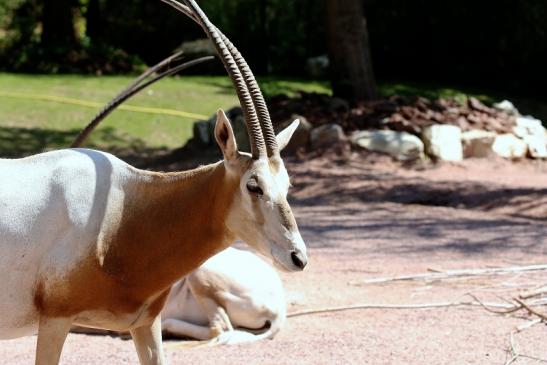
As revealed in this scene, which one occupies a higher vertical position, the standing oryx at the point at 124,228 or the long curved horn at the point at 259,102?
the long curved horn at the point at 259,102

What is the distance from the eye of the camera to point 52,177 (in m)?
4.53

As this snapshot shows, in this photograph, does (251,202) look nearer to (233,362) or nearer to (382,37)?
(233,362)

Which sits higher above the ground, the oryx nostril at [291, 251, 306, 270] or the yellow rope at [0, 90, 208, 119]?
the oryx nostril at [291, 251, 306, 270]

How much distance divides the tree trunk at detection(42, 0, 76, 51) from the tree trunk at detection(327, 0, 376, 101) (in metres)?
9.84

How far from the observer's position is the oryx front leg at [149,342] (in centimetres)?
477

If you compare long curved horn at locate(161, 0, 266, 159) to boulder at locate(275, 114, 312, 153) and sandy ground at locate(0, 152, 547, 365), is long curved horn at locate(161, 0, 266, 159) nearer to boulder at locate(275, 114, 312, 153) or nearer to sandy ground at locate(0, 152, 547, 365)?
sandy ground at locate(0, 152, 547, 365)

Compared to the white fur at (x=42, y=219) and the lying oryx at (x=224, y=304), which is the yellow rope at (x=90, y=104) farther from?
the white fur at (x=42, y=219)

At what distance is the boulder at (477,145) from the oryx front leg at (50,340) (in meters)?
11.1

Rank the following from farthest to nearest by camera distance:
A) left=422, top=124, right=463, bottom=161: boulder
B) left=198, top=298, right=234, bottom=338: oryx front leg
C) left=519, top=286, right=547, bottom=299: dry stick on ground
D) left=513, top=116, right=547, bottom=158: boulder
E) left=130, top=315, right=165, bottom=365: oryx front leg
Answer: left=513, top=116, right=547, bottom=158: boulder, left=422, top=124, right=463, bottom=161: boulder, left=519, top=286, right=547, bottom=299: dry stick on ground, left=198, top=298, right=234, bottom=338: oryx front leg, left=130, top=315, right=165, bottom=365: oryx front leg

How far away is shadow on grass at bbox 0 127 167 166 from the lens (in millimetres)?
16219

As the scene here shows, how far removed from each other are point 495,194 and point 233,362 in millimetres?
7379

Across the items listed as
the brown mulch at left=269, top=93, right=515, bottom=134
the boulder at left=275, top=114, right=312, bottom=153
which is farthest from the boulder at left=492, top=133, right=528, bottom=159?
the boulder at left=275, top=114, right=312, bottom=153

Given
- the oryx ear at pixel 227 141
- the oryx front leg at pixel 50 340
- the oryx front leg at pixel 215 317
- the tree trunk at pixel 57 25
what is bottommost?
the tree trunk at pixel 57 25

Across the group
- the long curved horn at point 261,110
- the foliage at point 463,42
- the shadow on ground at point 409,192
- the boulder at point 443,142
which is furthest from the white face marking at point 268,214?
the foliage at point 463,42
